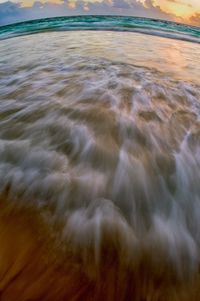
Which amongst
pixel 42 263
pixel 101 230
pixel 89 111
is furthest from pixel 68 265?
pixel 89 111

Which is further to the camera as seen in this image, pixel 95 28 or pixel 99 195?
pixel 95 28

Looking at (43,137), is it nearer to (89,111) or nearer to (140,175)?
(89,111)

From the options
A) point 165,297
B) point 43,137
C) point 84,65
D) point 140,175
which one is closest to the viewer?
point 165,297

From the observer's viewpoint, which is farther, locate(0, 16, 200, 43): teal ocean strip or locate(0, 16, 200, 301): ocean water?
locate(0, 16, 200, 43): teal ocean strip

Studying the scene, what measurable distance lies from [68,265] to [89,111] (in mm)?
1781

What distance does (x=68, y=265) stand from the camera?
4.00 feet

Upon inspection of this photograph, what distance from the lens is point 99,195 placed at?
1.67 m

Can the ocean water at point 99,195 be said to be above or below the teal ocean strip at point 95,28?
below

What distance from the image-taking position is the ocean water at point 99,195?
120 centimetres

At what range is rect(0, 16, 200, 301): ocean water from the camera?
1202 mm

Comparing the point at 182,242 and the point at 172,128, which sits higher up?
the point at 172,128

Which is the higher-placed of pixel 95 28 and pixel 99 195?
pixel 95 28

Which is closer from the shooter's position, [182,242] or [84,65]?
[182,242]

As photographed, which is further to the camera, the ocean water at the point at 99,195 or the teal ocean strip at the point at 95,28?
the teal ocean strip at the point at 95,28
